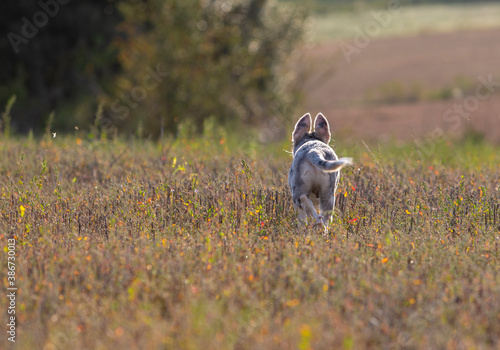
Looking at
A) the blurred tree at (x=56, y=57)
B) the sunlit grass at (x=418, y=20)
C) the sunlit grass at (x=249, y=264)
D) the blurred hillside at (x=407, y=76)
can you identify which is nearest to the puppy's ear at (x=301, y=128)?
the sunlit grass at (x=249, y=264)

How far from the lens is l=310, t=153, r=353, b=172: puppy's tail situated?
19.0 feet

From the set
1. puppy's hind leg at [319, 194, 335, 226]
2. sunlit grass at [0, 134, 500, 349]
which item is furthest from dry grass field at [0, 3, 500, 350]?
puppy's hind leg at [319, 194, 335, 226]

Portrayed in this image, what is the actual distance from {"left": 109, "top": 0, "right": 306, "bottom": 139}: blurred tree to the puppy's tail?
10.6m

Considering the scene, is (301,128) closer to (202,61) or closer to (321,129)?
(321,129)

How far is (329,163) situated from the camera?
606cm

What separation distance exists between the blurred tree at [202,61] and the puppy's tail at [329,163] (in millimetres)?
10560

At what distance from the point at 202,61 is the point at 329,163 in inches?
507

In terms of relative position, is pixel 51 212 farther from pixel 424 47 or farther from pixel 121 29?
pixel 424 47

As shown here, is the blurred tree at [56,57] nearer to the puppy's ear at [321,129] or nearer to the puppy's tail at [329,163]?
the puppy's ear at [321,129]

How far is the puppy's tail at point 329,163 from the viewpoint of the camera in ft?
19.0

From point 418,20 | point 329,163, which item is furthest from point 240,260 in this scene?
point 418,20

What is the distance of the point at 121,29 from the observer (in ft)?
65.0

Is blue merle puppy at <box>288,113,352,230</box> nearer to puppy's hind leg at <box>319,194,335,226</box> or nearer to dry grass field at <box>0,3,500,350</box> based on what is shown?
puppy's hind leg at <box>319,194,335,226</box>

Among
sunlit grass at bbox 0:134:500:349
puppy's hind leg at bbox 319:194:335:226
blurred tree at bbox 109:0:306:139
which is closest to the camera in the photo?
sunlit grass at bbox 0:134:500:349
